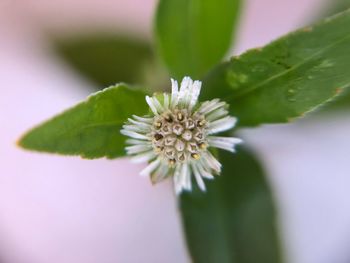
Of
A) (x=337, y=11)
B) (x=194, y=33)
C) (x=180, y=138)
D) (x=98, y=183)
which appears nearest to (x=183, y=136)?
(x=180, y=138)

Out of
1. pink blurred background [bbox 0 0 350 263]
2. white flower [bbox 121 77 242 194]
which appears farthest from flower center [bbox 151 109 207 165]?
pink blurred background [bbox 0 0 350 263]

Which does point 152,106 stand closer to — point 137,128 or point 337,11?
point 137,128

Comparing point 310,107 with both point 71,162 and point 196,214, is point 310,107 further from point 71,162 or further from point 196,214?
point 71,162

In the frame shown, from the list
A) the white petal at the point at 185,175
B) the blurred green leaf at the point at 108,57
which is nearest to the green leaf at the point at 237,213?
the white petal at the point at 185,175

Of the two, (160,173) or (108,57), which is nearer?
(160,173)

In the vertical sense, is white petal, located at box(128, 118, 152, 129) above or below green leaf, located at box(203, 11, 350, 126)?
below

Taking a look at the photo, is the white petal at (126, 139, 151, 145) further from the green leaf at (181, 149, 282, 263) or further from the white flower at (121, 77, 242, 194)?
the green leaf at (181, 149, 282, 263)
